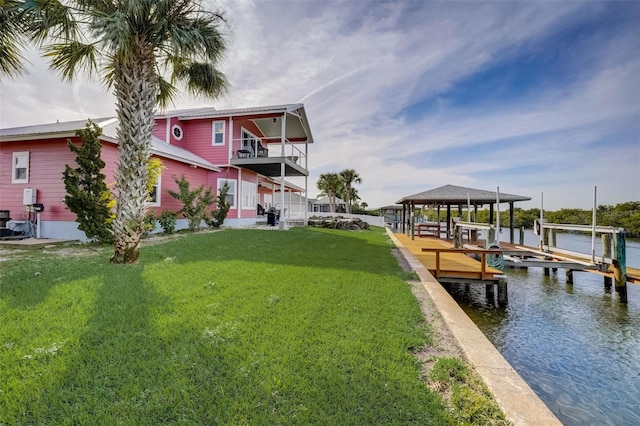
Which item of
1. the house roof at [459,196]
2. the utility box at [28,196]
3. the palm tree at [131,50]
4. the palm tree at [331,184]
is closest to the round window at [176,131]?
the utility box at [28,196]

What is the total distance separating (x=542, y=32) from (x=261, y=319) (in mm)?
13516

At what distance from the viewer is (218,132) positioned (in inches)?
670

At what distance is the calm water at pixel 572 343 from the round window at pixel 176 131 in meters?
16.4

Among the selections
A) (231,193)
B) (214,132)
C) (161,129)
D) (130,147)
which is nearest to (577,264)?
(130,147)

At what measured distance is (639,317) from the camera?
725cm

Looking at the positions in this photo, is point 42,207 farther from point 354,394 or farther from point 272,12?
point 354,394

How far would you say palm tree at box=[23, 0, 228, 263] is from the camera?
6.04 meters

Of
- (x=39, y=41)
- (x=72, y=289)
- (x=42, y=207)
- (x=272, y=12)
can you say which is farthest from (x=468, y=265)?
(x=42, y=207)

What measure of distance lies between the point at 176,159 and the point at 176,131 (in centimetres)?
520

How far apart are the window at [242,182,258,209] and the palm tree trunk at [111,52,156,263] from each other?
11.2 m

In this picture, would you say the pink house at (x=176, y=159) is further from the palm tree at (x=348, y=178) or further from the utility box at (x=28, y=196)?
the palm tree at (x=348, y=178)

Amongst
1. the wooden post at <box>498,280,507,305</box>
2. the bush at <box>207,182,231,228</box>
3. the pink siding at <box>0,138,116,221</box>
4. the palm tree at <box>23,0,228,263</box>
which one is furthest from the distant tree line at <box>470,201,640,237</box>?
the pink siding at <box>0,138,116,221</box>

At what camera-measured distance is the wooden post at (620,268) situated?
8.27 meters

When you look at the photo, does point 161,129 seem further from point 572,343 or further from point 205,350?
point 572,343
